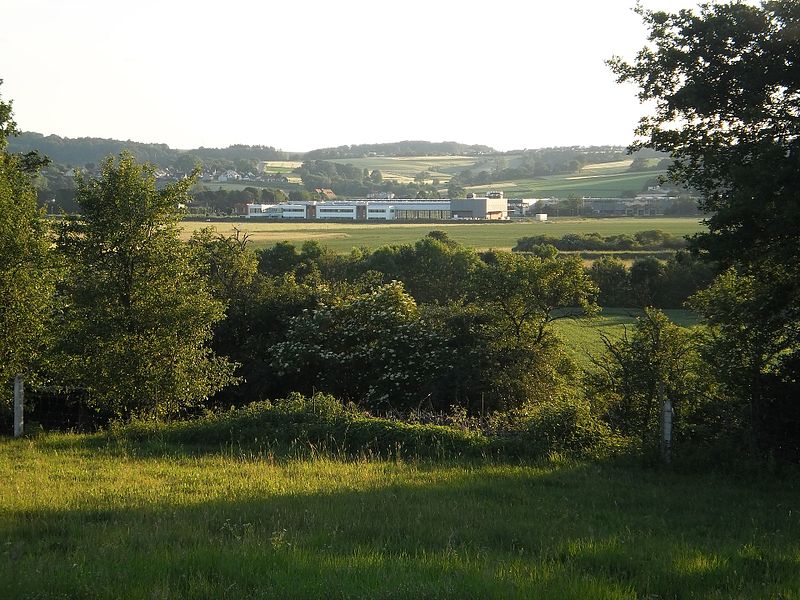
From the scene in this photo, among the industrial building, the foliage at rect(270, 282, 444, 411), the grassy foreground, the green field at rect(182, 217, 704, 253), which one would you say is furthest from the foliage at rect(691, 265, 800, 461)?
the industrial building

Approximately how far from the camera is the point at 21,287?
19.0 meters

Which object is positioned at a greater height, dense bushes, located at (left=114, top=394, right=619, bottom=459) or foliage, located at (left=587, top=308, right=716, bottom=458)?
foliage, located at (left=587, top=308, right=716, bottom=458)

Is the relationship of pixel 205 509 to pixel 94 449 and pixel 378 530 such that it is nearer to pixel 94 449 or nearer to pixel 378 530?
pixel 378 530

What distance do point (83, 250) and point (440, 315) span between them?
14.9 meters

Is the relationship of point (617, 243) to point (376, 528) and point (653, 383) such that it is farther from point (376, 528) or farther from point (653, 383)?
point (376, 528)

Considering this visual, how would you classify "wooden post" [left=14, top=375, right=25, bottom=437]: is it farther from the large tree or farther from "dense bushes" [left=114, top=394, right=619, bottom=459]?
the large tree

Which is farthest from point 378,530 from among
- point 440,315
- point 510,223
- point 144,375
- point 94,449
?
point 510,223

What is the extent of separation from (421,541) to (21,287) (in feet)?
48.9

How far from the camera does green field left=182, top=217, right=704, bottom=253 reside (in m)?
94.7

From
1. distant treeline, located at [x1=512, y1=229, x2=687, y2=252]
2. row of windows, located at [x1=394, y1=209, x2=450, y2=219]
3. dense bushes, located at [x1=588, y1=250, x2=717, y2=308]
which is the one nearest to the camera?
dense bushes, located at [x1=588, y1=250, x2=717, y2=308]

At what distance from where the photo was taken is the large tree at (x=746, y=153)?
13.9 metres

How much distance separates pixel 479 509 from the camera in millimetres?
10102

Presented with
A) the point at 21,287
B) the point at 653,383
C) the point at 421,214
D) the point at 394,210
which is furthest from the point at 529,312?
the point at 421,214

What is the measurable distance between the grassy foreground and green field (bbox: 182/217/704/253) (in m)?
74.1
